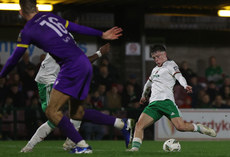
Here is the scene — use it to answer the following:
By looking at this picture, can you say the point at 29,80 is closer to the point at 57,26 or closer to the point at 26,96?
the point at 26,96

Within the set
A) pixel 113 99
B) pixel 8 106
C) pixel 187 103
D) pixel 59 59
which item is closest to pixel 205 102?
pixel 187 103

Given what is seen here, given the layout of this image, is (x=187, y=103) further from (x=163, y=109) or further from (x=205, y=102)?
(x=163, y=109)

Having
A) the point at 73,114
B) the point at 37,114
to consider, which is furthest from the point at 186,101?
the point at 73,114

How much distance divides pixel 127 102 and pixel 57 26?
9150 millimetres

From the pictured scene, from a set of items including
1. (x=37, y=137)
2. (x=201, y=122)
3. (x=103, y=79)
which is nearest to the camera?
(x=37, y=137)

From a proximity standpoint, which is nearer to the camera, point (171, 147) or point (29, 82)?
point (171, 147)

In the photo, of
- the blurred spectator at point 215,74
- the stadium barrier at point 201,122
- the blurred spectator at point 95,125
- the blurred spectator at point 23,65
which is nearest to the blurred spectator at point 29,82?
the blurred spectator at point 23,65

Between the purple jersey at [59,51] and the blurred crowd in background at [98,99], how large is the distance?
687cm

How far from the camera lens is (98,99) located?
634 inches

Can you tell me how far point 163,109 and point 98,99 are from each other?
6.92 metres

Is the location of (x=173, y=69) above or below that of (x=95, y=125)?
above

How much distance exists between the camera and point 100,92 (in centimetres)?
1634

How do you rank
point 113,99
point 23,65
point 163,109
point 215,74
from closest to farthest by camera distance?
point 163,109
point 113,99
point 23,65
point 215,74

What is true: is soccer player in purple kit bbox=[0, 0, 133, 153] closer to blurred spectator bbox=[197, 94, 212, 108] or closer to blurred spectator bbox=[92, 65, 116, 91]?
blurred spectator bbox=[92, 65, 116, 91]
